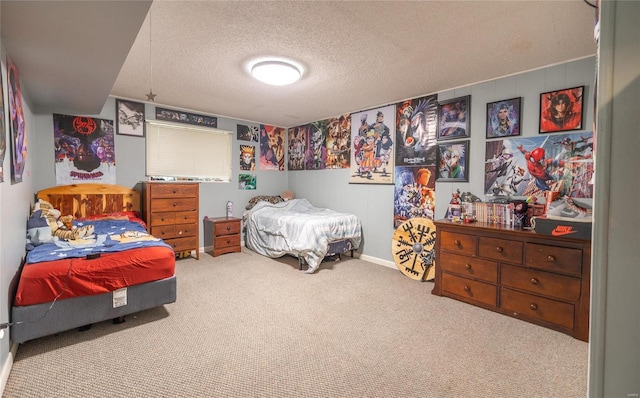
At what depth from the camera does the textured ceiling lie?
1761 mm

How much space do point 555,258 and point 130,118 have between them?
17.5ft

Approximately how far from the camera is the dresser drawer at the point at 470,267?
9.00 feet

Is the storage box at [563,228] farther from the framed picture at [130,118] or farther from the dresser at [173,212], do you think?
the framed picture at [130,118]

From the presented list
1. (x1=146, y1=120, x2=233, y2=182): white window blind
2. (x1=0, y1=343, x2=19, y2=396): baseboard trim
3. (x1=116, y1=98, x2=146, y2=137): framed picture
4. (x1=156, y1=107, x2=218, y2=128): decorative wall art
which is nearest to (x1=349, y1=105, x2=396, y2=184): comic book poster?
(x1=146, y1=120, x2=233, y2=182): white window blind

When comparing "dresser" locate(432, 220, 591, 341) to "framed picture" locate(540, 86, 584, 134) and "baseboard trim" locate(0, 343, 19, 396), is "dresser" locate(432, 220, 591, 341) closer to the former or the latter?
"framed picture" locate(540, 86, 584, 134)

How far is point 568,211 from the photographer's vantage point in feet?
7.86

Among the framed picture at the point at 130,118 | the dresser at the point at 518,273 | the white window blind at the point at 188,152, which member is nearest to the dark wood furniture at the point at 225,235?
the white window blind at the point at 188,152

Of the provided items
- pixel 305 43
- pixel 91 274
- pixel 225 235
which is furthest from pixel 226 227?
pixel 305 43

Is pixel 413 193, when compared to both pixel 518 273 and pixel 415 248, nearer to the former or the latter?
pixel 415 248

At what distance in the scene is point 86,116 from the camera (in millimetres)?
3877

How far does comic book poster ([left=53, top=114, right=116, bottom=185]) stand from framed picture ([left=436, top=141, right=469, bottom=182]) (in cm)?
450

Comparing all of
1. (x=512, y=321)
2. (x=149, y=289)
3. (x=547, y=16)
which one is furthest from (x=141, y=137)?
(x=512, y=321)

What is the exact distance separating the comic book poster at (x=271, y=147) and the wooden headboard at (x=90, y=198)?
230 centimetres

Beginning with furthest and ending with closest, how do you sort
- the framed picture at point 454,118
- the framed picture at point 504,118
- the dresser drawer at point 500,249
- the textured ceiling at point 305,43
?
the framed picture at point 454,118 → the framed picture at point 504,118 → the dresser drawer at point 500,249 → the textured ceiling at point 305,43
